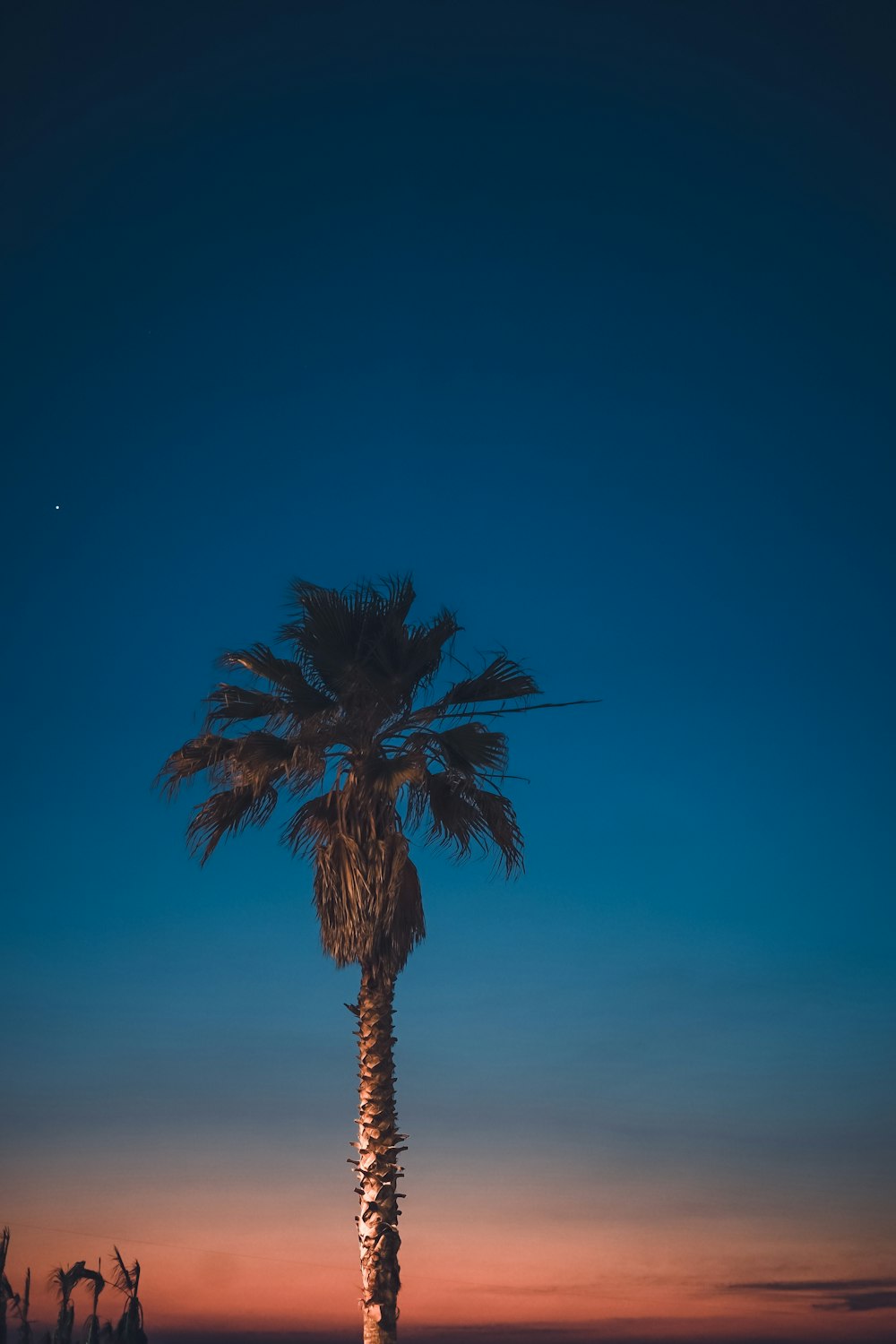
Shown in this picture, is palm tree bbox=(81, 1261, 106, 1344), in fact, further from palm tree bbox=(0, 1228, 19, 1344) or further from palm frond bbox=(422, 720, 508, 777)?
palm frond bbox=(422, 720, 508, 777)

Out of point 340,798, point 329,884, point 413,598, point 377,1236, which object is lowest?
point 377,1236

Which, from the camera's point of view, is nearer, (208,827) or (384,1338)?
(384,1338)

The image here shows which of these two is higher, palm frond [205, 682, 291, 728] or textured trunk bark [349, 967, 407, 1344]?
palm frond [205, 682, 291, 728]

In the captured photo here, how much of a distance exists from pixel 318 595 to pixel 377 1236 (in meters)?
9.01

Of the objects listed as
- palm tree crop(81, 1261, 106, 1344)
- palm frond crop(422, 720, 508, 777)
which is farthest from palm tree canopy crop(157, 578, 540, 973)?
palm tree crop(81, 1261, 106, 1344)

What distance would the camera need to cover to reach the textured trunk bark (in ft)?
57.6

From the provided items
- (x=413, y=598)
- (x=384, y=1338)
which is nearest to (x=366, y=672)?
(x=413, y=598)

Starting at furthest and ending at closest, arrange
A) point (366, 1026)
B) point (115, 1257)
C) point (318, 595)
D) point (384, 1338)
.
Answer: point (115, 1257)
point (318, 595)
point (366, 1026)
point (384, 1338)

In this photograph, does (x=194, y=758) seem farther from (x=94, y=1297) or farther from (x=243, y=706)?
(x=94, y=1297)

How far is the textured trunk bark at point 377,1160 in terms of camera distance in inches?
691

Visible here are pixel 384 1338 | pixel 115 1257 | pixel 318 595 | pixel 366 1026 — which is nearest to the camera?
pixel 384 1338

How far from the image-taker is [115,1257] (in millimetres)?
39719

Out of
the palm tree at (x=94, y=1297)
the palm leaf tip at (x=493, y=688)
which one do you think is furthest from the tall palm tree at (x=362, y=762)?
the palm tree at (x=94, y=1297)

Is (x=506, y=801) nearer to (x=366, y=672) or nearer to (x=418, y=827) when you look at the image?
(x=418, y=827)
